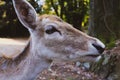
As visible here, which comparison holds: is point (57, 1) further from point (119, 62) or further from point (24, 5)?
point (24, 5)

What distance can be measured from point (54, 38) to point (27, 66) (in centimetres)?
56

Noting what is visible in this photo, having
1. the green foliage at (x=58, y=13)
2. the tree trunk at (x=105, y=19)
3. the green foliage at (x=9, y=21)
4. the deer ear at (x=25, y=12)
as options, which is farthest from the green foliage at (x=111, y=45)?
the green foliage at (x=9, y=21)

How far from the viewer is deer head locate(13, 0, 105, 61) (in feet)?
20.8

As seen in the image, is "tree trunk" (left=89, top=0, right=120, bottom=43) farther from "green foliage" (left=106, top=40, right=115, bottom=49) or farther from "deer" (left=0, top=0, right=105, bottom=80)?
"deer" (left=0, top=0, right=105, bottom=80)

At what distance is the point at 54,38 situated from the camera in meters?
6.54

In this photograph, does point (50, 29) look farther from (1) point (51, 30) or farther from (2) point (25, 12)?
(2) point (25, 12)

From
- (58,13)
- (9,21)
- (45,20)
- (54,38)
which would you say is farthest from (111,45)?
(9,21)

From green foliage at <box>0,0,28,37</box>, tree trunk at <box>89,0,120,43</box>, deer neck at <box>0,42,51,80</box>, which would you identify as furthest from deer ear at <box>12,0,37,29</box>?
green foliage at <box>0,0,28,37</box>

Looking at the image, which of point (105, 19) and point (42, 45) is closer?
point (42, 45)

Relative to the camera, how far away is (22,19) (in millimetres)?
6625

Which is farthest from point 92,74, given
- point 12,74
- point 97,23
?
point 12,74

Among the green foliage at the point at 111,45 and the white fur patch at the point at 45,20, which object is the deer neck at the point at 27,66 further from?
the green foliage at the point at 111,45

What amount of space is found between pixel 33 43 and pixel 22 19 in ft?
1.21

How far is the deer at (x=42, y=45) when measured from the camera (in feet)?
21.1
